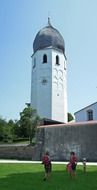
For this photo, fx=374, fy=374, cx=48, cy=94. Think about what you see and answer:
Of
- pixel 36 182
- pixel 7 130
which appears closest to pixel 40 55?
pixel 7 130

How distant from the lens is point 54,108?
68.1 m

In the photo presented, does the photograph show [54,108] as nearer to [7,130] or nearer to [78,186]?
[7,130]

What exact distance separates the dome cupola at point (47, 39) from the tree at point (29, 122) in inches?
753

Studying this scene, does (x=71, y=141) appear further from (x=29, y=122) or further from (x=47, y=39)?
(x=47, y=39)

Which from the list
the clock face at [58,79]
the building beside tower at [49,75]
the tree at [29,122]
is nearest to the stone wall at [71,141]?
the tree at [29,122]

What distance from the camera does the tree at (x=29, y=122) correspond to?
178 feet

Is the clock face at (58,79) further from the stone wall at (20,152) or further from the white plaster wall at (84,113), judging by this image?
the stone wall at (20,152)

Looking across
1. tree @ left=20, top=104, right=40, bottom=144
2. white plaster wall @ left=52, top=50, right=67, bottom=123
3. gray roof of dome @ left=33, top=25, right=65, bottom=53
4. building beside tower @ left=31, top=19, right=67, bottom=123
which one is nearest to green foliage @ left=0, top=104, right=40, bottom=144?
tree @ left=20, top=104, right=40, bottom=144

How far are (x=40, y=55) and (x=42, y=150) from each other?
115ft

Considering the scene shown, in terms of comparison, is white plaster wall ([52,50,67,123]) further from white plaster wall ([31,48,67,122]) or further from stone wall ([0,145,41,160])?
stone wall ([0,145,41,160])

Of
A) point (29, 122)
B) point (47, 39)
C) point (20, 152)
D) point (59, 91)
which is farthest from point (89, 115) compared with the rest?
point (47, 39)

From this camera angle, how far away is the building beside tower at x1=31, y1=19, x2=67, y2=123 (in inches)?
2685

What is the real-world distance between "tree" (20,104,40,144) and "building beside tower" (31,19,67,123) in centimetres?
1157

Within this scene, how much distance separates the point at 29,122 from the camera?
54.2 meters
